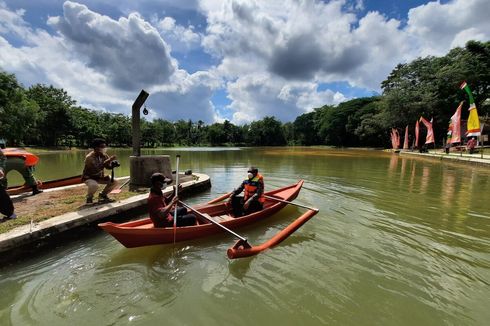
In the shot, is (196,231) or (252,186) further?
(252,186)

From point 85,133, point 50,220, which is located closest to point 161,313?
point 50,220

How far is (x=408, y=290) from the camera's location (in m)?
4.80

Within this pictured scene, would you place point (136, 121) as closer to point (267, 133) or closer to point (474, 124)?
point (474, 124)

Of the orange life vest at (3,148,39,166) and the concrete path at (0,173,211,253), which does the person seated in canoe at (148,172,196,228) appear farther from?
the orange life vest at (3,148,39,166)

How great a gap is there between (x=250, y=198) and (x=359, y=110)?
72.5m

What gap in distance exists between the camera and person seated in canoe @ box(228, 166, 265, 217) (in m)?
8.26

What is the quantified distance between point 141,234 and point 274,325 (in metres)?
3.15

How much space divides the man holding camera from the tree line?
36048mm

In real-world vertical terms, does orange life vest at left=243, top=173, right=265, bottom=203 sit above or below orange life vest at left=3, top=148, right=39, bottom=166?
below

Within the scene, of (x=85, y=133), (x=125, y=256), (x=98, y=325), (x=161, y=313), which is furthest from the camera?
(x=85, y=133)

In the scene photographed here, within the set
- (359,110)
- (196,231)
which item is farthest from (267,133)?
(196,231)

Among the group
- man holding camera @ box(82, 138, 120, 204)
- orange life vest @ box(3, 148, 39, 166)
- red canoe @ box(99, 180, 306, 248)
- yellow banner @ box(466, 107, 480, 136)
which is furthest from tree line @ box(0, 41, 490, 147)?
red canoe @ box(99, 180, 306, 248)

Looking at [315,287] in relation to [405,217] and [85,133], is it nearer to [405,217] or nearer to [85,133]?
[405,217]

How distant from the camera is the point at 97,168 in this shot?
827cm
